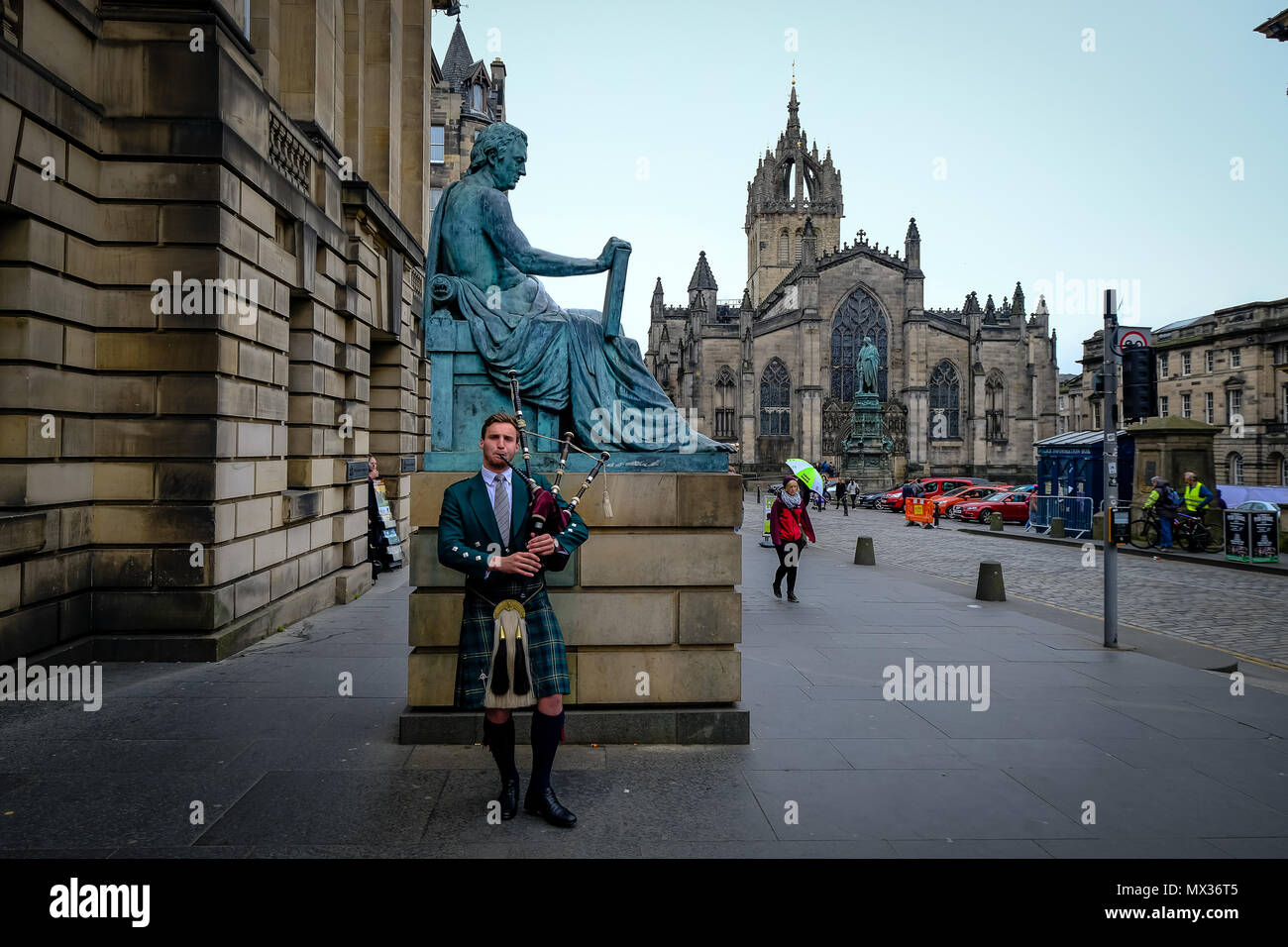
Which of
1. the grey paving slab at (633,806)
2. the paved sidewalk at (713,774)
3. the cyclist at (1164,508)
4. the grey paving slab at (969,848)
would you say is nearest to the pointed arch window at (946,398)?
the cyclist at (1164,508)

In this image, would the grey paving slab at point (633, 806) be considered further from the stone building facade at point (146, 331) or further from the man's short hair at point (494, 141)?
the stone building facade at point (146, 331)

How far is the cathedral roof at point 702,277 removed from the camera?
77.6 meters

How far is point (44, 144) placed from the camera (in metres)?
6.82

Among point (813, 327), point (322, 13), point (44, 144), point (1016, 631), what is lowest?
point (1016, 631)

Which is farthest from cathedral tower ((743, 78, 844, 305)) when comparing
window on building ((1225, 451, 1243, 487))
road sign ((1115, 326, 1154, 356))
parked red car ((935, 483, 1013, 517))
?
road sign ((1115, 326, 1154, 356))

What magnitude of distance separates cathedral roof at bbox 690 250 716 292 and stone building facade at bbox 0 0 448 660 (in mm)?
69094

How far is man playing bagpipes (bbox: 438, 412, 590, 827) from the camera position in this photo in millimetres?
3928

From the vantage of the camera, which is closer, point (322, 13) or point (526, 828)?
point (526, 828)

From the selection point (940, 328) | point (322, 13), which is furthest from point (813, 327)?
point (322, 13)

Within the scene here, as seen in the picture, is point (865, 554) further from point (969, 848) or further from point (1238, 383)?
point (1238, 383)
